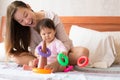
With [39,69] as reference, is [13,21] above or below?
above

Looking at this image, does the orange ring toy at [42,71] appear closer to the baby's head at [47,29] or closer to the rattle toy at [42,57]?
the rattle toy at [42,57]

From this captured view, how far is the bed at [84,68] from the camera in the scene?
4.50 ft

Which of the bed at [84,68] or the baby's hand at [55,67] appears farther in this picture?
the baby's hand at [55,67]

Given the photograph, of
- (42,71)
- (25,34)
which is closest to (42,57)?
(42,71)

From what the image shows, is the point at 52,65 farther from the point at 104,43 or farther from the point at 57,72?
the point at 104,43

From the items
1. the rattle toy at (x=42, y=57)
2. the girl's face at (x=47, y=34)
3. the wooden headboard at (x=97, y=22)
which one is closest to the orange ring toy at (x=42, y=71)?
the rattle toy at (x=42, y=57)

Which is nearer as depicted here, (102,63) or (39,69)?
(39,69)

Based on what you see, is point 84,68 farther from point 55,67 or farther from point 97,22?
point 97,22

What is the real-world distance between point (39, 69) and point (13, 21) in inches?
16.7

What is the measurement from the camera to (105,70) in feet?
5.27

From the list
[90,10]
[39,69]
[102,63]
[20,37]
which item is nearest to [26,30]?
[20,37]

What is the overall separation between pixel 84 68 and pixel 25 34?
19.7 inches

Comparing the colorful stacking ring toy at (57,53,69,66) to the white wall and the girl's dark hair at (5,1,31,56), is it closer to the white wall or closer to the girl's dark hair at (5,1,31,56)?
the girl's dark hair at (5,1,31,56)

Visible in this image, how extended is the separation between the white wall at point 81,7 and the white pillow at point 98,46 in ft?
1.20
